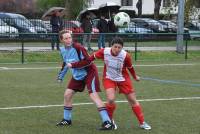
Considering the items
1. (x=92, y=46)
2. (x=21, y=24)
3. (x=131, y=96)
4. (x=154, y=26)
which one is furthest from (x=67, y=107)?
(x=154, y=26)

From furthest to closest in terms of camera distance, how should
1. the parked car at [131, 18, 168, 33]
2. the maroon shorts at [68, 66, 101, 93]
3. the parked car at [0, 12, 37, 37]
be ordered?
the parked car at [131, 18, 168, 33], the parked car at [0, 12, 37, 37], the maroon shorts at [68, 66, 101, 93]

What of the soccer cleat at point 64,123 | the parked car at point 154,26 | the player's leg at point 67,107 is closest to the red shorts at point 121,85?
the player's leg at point 67,107

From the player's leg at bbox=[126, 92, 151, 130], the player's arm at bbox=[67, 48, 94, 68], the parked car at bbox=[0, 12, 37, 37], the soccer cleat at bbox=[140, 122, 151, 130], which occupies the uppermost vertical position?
the parked car at bbox=[0, 12, 37, 37]

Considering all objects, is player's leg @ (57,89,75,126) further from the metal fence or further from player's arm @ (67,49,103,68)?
the metal fence

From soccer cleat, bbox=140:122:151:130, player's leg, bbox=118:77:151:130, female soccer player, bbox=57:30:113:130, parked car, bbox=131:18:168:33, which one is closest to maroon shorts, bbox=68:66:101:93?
female soccer player, bbox=57:30:113:130

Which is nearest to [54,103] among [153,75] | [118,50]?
[118,50]

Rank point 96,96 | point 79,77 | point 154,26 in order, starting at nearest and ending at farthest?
point 96,96, point 79,77, point 154,26

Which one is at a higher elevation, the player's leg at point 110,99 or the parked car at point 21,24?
the parked car at point 21,24

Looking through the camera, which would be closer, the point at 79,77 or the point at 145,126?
the point at 145,126

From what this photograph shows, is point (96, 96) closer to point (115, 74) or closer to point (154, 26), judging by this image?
point (115, 74)

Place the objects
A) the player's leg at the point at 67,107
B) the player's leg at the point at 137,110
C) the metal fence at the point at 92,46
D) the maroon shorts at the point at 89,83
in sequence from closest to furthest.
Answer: the player's leg at the point at 137,110, the maroon shorts at the point at 89,83, the player's leg at the point at 67,107, the metal fence at the point at 92,46

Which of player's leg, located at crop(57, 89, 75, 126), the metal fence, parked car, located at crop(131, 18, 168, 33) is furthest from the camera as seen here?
parked car, located at crop(131, 18, 168, 33)

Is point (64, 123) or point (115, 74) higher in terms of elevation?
point (115, 74)

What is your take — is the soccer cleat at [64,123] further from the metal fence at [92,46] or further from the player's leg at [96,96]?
the metal fence at [92,46]
